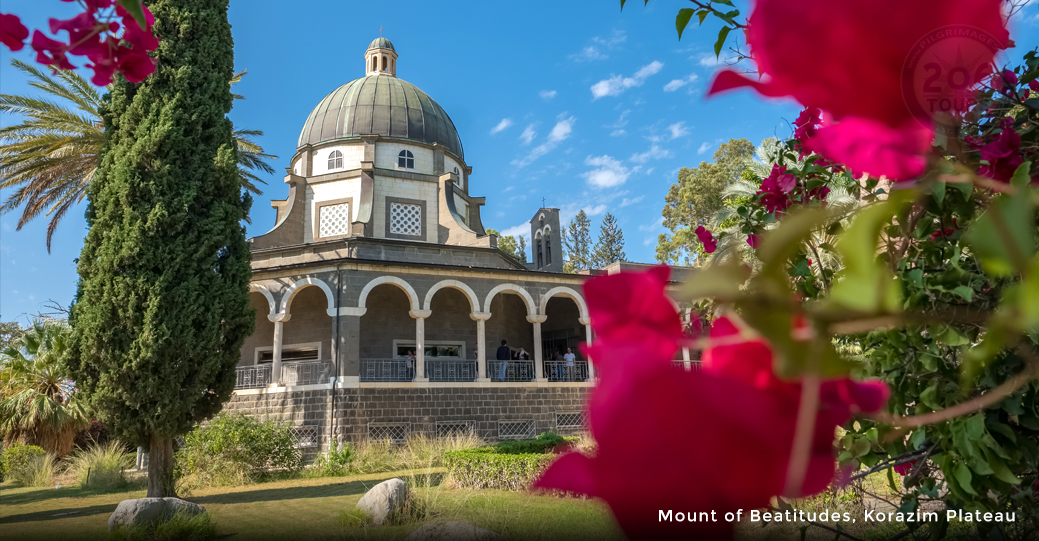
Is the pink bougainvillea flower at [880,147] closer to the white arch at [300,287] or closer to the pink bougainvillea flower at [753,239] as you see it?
the pink bougainvillea flower at [753,239]

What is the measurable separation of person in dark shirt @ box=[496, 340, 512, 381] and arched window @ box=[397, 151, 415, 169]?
808cm

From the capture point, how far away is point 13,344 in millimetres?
18719

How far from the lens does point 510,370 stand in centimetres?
1948

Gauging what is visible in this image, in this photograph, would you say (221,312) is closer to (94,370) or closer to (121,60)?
(94,370)

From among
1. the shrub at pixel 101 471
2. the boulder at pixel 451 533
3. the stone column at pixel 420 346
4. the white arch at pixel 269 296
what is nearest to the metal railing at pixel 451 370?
the stone column at pixel 420 346

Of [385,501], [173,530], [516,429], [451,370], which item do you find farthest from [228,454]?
[516,429]

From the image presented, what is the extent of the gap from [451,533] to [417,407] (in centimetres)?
1183

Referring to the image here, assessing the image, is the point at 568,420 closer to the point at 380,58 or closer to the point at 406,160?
the point at 406,160

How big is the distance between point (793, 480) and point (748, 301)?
0.35 ft

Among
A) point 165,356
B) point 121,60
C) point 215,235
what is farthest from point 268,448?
point 121,60

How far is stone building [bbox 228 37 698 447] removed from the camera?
57.0 ft

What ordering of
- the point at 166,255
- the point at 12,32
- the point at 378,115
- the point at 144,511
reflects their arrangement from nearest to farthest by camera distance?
the point at 12,32, the point at 144,511, the point at 166,255, the point at 378,115

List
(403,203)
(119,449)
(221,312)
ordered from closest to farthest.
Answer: (221,312), (119,449), (403,203)

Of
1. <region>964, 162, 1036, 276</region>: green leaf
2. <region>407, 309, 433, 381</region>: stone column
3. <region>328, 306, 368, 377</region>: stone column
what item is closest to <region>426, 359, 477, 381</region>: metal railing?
<region>407, 309, 433, 381</region>: stone column
